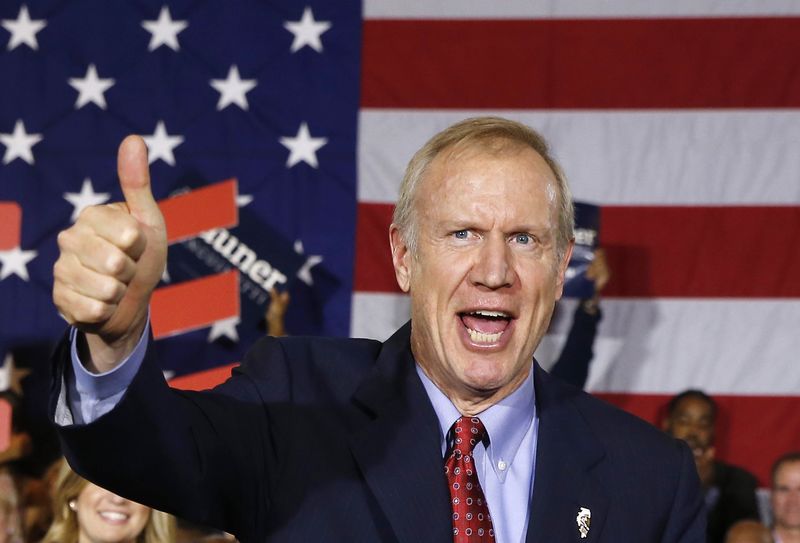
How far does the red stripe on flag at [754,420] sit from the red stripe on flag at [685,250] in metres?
0.37

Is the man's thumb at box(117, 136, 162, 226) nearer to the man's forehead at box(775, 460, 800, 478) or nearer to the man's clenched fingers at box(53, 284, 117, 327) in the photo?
the man's clenched fingers at box(53, 284, 117, 327)

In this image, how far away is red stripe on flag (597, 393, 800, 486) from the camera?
14.5 ft

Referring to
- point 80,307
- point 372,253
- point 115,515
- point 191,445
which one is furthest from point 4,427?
point 80,307

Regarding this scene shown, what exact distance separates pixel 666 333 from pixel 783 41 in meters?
1.10

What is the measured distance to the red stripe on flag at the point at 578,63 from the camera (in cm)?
448

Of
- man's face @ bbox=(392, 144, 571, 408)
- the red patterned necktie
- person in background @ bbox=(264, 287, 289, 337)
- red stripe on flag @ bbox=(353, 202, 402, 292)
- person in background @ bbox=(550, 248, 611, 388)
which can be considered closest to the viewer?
the red patterned necktie

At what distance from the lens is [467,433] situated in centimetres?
143

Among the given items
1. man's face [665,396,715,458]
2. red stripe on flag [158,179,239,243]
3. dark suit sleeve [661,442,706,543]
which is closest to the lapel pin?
dark suit sleeve [661,442,706,543]

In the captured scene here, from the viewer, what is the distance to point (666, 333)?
4.49 meters

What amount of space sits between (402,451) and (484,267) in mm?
230

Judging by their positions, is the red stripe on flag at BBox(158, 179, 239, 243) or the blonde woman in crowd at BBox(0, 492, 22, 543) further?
the red stripe on flag at BBox(158, 179, 239, 243)

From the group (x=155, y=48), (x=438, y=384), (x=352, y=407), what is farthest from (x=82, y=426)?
(x=155, y=48)

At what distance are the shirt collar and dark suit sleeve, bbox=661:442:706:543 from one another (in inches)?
7.4

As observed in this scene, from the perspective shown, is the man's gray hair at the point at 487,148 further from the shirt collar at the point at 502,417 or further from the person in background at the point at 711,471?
the person in background at the point at 711,471
